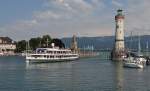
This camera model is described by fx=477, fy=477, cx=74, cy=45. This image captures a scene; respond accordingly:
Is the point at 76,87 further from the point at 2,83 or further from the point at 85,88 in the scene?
the point at 2,83

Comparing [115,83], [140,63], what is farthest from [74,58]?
[115,83]

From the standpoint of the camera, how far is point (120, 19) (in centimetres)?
17088

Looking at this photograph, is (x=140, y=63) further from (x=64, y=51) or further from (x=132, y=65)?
(x=64, y=51)

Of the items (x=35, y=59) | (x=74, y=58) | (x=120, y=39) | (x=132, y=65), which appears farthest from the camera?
(x=74, y=58)

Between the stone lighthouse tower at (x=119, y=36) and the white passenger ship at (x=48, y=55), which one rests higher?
the stone lighthouse tower at (x=119, y=36)

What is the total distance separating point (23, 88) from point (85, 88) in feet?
28.1

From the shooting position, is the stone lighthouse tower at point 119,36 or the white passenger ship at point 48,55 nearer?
the white passenger ship at point 48,55

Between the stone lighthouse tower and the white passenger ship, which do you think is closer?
the white passenger ship

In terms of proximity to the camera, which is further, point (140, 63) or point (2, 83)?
point (140, 63)

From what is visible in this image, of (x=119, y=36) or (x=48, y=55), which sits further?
(x=119, y=36)

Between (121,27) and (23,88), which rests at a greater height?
(121,27)

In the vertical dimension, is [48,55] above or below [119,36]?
below

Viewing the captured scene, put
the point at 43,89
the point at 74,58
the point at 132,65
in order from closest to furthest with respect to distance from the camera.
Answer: the point at 43,89 < the point at 132,65 < the point at 74,58

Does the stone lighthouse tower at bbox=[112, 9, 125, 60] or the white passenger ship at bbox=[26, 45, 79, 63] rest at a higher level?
the stone lighthouse tower at bbox=[112, 9, 125, 60]
